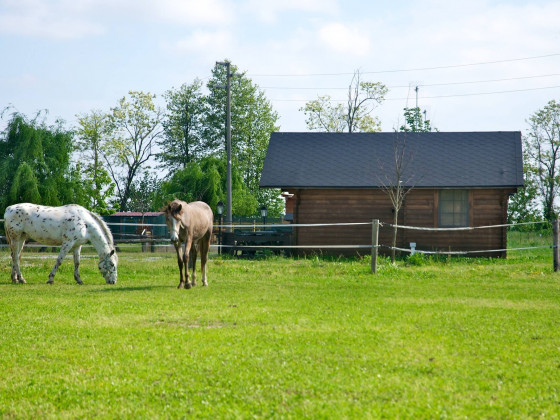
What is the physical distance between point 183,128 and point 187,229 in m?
41.3

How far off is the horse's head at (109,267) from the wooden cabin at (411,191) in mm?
10963

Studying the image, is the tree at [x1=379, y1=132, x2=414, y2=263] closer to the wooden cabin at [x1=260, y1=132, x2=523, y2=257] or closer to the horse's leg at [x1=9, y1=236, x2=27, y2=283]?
the wooden cabin at [x1=260, y1=132, x2=523, y2=257]

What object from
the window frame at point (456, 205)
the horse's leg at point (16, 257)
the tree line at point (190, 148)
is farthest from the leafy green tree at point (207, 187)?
the horse's leg at point (16, 257)

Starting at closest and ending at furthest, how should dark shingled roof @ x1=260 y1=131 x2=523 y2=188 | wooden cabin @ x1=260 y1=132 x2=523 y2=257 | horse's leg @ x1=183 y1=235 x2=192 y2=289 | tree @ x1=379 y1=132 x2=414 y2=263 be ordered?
horse's leg @ x1=183 y1=235 x2=192 y2=289
tree @ x1=379 y1=132 x2=414 y2=263
wooden cabin @ x1=260 y1=132 x2=523 y2=257
dark shingled roof @ x1=260 y1=131 x2=523 y2=188

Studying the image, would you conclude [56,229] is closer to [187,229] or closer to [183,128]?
[187,229]

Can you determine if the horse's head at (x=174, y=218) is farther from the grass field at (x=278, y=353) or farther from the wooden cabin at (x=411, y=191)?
the wooden cabin at (x=411, y=191)

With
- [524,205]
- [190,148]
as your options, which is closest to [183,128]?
[190,148]

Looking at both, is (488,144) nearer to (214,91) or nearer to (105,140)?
(214,91)

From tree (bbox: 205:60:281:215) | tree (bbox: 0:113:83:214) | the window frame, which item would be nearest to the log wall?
the window frame

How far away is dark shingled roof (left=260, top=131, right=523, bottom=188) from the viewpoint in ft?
74.8

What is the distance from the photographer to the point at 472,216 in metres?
22.6

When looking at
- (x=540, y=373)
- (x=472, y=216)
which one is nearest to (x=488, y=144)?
(x=472, y=216)

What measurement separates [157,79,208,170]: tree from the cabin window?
30.9m

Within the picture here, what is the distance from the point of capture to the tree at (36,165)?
31.6 meters
